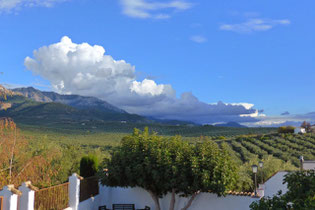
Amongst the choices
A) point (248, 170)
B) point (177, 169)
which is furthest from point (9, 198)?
point (248, 170)

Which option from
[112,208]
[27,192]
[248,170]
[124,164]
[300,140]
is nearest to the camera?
[27,192]

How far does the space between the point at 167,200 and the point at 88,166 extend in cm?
389

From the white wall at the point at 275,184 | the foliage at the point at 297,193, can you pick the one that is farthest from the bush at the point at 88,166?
the white wall at the point at 275,184

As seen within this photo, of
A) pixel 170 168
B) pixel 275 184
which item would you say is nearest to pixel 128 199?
pixel 170 168

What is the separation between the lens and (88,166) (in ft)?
48.1

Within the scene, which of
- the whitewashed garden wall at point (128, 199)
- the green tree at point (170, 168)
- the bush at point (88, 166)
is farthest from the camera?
the bush at point (88, 166)

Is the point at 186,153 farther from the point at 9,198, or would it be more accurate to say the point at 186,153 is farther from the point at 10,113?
the point at 10,113

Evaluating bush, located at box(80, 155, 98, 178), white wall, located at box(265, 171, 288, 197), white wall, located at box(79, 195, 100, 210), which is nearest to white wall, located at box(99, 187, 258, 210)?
white wall, located at box(79, 195, 100, 210)

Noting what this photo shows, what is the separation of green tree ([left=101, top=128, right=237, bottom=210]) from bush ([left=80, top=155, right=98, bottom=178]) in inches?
47.7

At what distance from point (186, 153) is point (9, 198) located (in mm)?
6693

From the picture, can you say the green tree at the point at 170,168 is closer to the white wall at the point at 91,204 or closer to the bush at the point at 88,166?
the white wall at the point at 91,204

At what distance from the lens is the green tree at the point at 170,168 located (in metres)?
12.2

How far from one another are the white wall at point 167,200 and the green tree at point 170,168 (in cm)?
47

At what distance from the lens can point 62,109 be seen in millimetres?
131500
